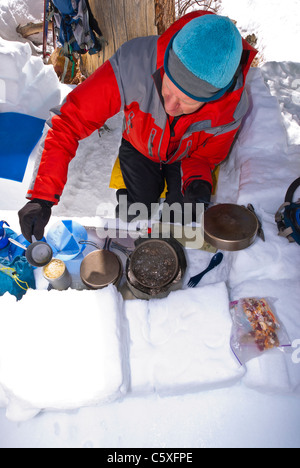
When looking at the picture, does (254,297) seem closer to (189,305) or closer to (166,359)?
(189,305)

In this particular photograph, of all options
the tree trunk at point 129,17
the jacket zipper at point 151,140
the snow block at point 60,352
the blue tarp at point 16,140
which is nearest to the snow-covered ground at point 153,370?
the snow block at point 60,352

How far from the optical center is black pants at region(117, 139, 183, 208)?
2.09 metres

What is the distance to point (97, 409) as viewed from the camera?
121 cm

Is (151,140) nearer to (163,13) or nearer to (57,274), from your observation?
(57,274)

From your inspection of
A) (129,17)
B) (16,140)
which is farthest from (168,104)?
(129,17)

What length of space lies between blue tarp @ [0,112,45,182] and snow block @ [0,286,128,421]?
4.13ft

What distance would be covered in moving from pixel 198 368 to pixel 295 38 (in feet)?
15.2

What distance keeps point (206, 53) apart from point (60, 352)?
127cm

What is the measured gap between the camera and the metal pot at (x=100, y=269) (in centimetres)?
128

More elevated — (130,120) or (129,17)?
(129,17)

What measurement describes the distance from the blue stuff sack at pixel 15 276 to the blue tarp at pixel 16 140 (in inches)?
37.6

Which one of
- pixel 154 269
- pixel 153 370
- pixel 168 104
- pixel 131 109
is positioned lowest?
pixel 153 370

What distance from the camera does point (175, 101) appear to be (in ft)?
4.25
